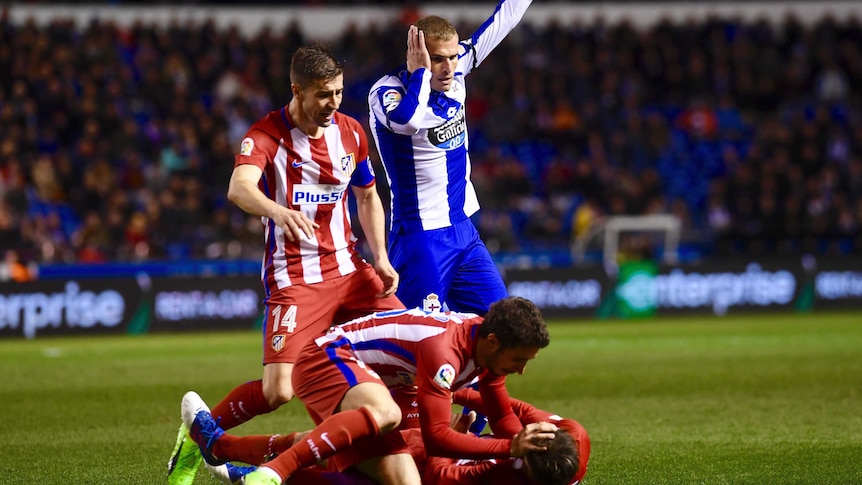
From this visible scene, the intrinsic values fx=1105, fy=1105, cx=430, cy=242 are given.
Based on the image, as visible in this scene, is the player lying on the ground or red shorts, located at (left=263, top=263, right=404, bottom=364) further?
red shorts, located at (left=263, top=263, right=404, bottom=364)

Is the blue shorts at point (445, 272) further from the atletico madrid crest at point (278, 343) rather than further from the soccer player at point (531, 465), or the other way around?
the soccer player at point (531, 465)

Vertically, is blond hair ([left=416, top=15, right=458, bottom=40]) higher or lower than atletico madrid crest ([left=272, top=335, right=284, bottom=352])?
higher

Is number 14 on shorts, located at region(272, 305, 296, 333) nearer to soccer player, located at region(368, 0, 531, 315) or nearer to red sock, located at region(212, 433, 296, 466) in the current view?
red sock, located at region(212, 433, 296, 466)

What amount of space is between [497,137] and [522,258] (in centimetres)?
436

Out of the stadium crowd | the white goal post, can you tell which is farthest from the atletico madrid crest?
the white goal post

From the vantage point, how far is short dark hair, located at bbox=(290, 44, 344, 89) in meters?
5.96

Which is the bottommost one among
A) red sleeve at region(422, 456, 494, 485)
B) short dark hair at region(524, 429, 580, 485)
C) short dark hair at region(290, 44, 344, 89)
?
red sleeve at region(422, 456, 494, 485)

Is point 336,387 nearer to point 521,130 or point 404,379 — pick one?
point 404,379

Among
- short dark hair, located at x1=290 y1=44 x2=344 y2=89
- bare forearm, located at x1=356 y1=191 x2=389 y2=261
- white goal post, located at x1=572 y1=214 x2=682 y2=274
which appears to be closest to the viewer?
short dark hair, located at x1=290 y1=44 x2=344 y2=89

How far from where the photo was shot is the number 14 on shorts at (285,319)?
6129 millimetres

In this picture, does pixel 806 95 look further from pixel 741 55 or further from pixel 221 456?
pixel 221 456

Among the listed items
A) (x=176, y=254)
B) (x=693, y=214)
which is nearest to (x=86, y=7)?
(x=176, y=254)

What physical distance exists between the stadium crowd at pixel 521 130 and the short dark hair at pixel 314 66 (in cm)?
1172

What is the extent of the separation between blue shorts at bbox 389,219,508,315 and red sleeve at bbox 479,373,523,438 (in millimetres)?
1430
